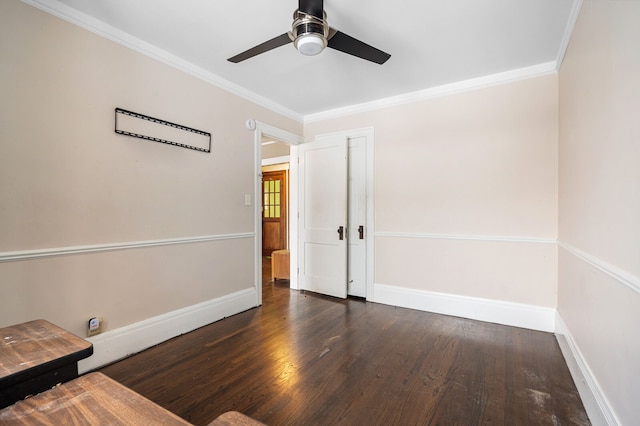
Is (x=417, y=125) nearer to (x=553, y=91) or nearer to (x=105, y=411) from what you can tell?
(x=553, y=91)

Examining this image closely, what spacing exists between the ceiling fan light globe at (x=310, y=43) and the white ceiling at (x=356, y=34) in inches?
14.6

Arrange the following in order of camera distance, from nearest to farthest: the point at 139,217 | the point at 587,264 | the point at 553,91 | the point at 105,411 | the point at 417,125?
the point at 105,411
the point at 587,264
the point at 139,217
the point at 553,91
the point at 417,125

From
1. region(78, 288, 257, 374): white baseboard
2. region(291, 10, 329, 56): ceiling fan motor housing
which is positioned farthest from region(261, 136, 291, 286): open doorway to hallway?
region(291, 10, 329, 56): ceiling fan motor housing

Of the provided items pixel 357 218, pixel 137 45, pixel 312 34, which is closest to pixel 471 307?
pixel 357 218

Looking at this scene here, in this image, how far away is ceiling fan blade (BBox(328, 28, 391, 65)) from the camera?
6.15 ft

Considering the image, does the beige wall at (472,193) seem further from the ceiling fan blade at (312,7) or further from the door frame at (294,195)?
the ceiling fan blade at (312,7)

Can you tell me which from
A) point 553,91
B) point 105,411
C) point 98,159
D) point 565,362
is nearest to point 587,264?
point 565,362

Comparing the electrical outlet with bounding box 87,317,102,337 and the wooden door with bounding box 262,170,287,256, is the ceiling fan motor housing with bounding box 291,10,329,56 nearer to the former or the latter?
the electrical outlet with bounding box 87,317,102,337

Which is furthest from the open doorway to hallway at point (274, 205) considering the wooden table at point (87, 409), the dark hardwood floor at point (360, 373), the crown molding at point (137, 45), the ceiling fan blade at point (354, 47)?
the wooden table at point (87, 409)

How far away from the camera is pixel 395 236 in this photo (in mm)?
3559

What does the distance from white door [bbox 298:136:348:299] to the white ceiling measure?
0.96 metres

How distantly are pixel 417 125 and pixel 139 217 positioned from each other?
304 centimetres

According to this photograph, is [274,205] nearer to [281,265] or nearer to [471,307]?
[281,265]

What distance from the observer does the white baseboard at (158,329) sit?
84.8 inches
